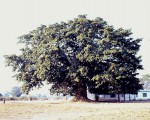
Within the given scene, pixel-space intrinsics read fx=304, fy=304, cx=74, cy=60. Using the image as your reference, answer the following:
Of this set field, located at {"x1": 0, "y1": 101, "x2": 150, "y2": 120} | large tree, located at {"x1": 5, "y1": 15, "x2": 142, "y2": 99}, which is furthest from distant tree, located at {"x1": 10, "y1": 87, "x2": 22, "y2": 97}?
field, located at {"x1": 0, "y1": 101, "x2": 150, "y2": 120}

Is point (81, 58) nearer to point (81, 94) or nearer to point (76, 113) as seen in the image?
point (81, 94)

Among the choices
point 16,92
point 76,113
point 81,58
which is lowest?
point 76,113

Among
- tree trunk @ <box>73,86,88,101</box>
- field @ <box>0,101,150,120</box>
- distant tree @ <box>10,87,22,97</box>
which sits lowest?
field @ <box>0,101,150,120</box>

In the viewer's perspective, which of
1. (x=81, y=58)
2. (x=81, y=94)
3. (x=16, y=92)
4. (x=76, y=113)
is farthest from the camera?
(x=16, y=92)


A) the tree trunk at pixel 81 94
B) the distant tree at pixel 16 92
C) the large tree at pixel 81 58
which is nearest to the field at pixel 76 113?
the large tree at pixel 81 58

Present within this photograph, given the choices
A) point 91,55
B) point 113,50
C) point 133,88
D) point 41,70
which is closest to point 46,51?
point 41,70

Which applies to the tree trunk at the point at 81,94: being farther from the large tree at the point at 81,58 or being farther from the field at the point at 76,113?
the field at the point at 76,113

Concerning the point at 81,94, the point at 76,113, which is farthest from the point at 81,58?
the point at 76,113

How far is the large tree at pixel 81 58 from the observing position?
4947 cm

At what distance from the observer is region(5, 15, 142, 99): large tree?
1948 inches

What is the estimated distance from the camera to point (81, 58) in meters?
49.3

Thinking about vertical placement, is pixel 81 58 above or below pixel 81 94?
above

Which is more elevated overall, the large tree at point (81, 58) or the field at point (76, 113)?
the large tree at point (81, 58)

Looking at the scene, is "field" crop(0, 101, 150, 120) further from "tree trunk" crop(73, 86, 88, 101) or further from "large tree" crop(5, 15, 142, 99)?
"tree trunk" crop(73, 86, 88, 101)
